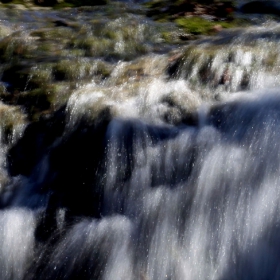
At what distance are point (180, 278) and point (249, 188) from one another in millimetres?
625

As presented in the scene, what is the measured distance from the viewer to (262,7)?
17.4 ft

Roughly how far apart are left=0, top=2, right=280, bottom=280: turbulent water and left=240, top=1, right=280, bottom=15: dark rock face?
1131 millimetres

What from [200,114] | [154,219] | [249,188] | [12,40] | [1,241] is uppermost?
[12,40]

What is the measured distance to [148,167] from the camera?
292 cm

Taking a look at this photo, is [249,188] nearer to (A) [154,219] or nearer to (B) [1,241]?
(A) [154,219]

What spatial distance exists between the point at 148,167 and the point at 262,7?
10.4 feet

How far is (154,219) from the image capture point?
2646 millimetres

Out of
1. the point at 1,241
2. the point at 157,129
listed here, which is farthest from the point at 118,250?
the point at 157,129

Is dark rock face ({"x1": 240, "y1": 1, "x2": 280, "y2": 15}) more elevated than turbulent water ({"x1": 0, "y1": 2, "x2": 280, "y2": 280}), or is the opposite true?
dark rock face ({"x1": 240, "y1": 1, "x2": 280, "y2": 15})

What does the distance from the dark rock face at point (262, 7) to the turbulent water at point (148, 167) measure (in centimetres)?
113

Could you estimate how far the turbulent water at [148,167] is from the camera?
247 centimetres

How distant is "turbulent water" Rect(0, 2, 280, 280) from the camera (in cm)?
247

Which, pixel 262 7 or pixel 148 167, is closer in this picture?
pixel 148 167

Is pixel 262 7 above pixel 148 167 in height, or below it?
above
